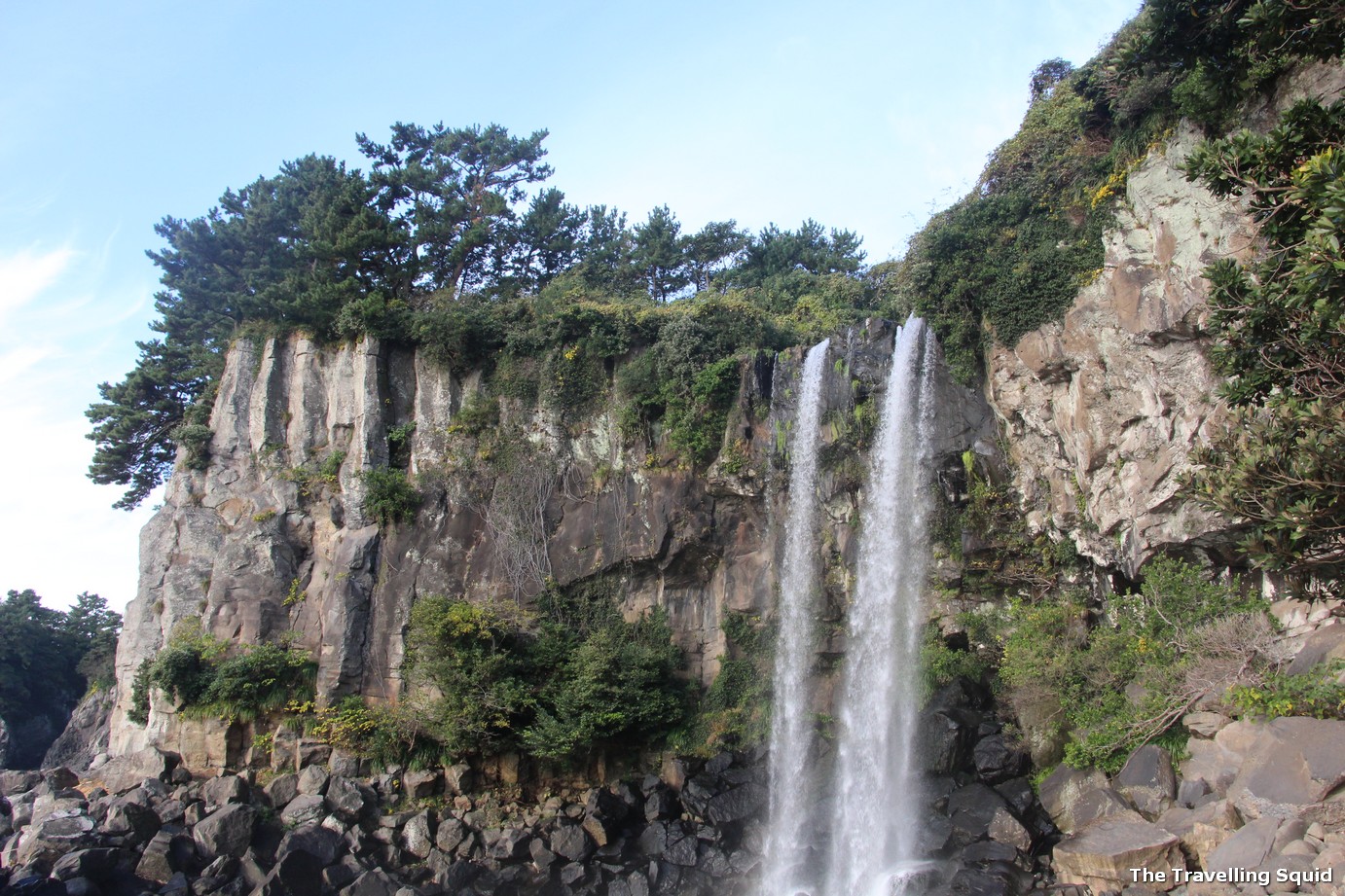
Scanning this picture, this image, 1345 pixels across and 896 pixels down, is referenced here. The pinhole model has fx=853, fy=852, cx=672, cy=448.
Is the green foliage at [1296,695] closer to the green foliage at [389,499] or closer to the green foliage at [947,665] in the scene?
the green foliage at [947,665]

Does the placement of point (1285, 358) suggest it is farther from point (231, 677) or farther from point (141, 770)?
point (141, 770)

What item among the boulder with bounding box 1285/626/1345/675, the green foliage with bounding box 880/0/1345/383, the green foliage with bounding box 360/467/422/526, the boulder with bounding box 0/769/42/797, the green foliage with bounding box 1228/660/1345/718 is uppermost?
the green foliage with bounding box 880/0/1345/383

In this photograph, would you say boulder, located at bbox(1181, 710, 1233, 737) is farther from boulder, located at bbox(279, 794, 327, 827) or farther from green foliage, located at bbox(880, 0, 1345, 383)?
boulder, located at bbox(279, 794, 327, 827)

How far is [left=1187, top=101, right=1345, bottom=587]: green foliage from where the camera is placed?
8359 millimetres

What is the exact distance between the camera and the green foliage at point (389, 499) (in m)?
21.7

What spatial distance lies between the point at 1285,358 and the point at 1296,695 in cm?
530

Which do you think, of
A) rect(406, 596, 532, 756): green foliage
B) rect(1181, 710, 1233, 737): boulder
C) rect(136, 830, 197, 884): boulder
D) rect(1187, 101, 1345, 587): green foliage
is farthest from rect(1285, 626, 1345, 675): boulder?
rect(136, 830, 197, 884): boulder

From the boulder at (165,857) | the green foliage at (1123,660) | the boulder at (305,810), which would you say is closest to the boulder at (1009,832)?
the green foliage at (1123,660)

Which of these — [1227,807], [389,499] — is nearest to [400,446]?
[389,499]

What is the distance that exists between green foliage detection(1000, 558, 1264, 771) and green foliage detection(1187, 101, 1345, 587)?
4421 millimetres

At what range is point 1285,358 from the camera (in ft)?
30.2

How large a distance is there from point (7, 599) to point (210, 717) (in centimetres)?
2117

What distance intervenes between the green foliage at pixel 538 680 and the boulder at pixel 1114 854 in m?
8.88

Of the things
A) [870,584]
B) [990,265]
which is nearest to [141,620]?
[870,584]
